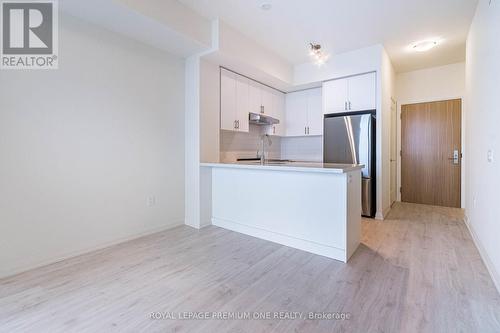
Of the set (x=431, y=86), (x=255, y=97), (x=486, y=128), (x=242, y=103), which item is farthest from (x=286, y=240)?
(x=431, y=86)

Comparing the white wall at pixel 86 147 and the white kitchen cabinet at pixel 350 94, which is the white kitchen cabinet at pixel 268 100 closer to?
the white kitchen cabinet at pixel 350 94

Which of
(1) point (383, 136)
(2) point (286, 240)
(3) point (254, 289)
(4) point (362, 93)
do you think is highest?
(4) point (362, 93)

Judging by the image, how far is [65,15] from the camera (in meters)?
2.41

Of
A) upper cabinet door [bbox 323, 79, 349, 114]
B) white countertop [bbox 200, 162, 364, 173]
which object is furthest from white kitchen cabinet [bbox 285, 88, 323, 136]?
white countertop [bbox 200, 162, 364, 173]

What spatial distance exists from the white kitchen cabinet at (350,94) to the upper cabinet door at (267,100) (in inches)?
41.1

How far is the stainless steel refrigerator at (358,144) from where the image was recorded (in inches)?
154

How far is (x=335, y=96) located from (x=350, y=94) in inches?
10.5

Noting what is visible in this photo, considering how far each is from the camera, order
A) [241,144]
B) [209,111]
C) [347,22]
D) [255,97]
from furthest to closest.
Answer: [241,144] < [255,97] < [209,111] < [347,22]

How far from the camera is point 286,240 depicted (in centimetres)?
282

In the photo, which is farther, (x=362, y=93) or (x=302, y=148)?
(x=302, y=148)

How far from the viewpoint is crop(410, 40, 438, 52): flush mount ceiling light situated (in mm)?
3760

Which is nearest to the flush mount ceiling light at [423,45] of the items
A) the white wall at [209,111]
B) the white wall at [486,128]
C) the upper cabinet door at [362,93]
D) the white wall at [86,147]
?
the white wall at [486,128]

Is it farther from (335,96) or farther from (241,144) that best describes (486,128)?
(241,144)

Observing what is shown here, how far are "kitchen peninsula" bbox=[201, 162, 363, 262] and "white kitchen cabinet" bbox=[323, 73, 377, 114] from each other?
1842 millimetres
